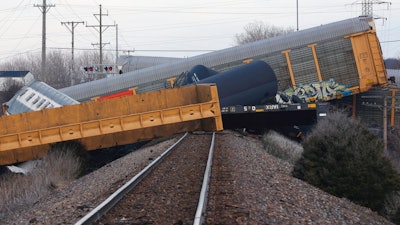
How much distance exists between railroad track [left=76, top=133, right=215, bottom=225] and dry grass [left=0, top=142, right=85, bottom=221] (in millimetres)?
2274

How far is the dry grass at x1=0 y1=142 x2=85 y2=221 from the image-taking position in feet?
37.2

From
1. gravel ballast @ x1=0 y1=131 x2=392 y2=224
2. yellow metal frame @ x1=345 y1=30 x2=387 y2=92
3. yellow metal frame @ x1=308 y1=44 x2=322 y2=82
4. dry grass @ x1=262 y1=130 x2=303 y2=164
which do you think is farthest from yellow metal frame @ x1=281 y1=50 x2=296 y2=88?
gravel ballast @ x1=0 y1=131 x2=392 y2=224

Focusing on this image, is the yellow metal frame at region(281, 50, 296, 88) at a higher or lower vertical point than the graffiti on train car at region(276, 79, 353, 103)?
higher

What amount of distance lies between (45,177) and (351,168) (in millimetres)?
7342

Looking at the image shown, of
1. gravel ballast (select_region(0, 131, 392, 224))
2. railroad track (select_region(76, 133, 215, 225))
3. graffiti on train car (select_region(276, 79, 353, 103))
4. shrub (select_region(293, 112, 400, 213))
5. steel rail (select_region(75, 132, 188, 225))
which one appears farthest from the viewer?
graffiti on train car (select_region(276, 79, 353, 103))

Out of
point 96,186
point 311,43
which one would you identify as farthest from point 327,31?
point 96,186

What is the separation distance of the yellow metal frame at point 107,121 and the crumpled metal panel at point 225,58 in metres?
13.9

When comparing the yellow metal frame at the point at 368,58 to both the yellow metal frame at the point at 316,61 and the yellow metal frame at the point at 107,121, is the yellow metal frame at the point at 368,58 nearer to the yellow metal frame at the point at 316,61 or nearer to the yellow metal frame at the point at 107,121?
the yellow metal frame at the point at 316,61

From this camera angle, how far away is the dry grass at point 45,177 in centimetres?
1134

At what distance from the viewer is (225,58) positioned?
35.2m

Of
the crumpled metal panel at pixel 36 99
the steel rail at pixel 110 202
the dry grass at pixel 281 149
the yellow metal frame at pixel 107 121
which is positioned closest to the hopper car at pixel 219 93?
the yellow metal frame at pixel 107 121

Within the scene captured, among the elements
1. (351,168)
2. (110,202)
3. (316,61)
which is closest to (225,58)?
(316,61)

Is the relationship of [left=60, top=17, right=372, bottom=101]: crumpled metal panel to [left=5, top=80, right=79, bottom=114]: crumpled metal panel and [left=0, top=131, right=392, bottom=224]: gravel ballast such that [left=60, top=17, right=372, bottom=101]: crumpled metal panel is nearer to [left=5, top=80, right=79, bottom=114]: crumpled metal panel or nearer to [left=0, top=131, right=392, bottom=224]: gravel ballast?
[left=5, top=80, right=79, bottom=114]: crumpled metal panel

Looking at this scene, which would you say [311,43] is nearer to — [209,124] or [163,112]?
[209,124]
